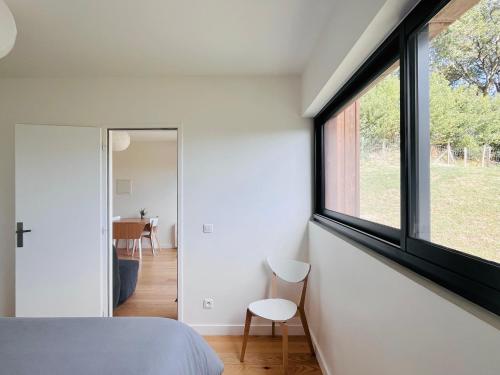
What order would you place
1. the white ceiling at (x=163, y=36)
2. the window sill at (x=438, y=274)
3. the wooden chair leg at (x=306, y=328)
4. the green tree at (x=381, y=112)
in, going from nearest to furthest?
the window sill at (x=438, y=274) → the green tree at (x=381, y=112) → the white ceiling at (x=163, y=36) → the wooden chair leg at (x=306, y=328)

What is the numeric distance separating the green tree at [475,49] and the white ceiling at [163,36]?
867 mm

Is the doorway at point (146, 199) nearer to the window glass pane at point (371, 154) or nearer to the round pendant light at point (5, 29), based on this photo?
the round pendant light at point (5, 29)

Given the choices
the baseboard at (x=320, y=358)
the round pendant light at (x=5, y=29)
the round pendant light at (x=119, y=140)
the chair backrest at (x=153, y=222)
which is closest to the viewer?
the round pendant light at (x=5, y=29)

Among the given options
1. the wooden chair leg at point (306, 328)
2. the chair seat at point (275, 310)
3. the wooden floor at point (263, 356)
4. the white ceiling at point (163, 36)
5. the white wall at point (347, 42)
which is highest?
the white ceiling at point (163, 36)

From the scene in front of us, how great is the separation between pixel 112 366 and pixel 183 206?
5.30 ft

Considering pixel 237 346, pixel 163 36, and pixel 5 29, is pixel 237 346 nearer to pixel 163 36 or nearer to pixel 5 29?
pixel 163 36

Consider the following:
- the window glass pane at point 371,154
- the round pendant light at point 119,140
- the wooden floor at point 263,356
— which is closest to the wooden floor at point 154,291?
the wooden floor at point 263,356

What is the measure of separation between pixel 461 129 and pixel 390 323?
79cm

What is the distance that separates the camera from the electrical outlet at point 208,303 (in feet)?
8.62

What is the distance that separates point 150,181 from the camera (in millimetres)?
6098

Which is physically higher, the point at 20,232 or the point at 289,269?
the point at 20,232

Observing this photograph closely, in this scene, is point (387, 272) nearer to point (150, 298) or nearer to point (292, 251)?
point (292, 251)

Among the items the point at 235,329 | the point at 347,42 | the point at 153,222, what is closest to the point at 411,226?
the point at 347,42

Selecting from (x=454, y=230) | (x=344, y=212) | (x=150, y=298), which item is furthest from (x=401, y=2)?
(x=150, y=298)
